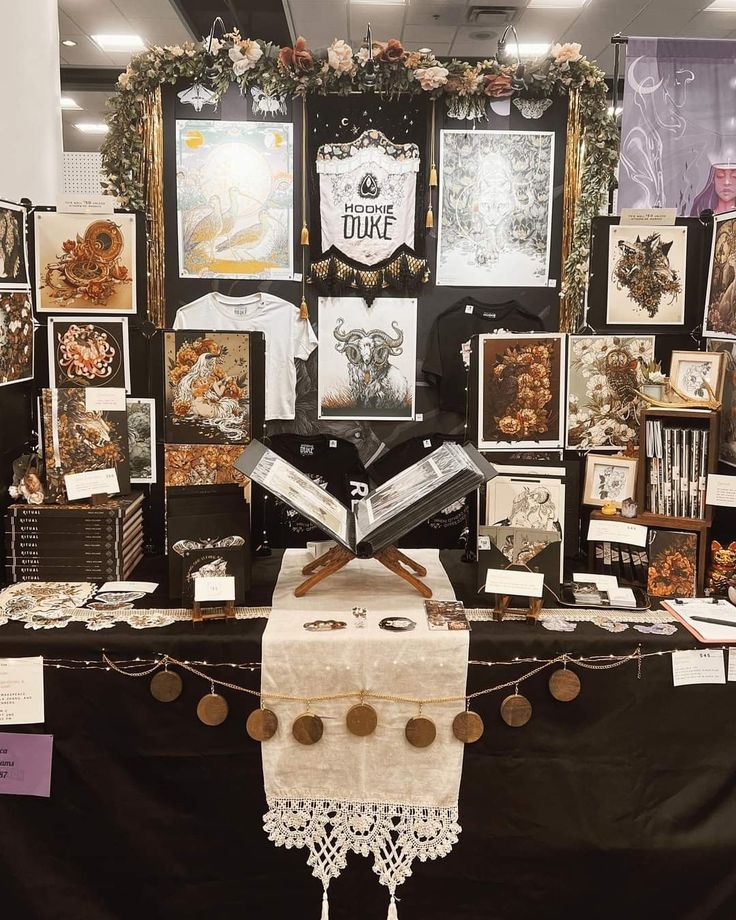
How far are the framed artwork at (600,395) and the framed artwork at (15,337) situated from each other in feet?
A: 5.50

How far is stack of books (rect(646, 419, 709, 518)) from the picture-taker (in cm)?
223

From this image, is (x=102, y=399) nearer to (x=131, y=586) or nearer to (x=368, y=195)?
(x=131, y=586)

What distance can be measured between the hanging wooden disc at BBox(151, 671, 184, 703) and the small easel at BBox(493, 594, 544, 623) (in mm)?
801

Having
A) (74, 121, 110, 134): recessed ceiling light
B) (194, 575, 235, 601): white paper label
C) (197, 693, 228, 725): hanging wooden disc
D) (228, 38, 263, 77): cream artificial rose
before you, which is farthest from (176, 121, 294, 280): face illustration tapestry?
(74, 121, 110, 134): recessed ceiling light

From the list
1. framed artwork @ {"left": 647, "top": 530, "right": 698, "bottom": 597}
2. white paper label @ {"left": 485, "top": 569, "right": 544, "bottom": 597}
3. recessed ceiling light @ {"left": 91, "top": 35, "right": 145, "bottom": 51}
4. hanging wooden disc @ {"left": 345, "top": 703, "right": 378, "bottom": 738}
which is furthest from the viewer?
recessed ceiling light @ {"left": 91, "top": 35, "right": 145, "bottom": 51}

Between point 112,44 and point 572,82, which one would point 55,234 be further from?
point 112,44

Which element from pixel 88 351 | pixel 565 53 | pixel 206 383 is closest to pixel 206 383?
pixel 206 383

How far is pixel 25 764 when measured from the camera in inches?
74.4

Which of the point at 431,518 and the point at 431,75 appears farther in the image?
the point at 431,75

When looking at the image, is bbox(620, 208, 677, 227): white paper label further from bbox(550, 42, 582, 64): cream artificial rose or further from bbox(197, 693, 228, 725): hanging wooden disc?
bbox(197, 693, 228, 725): hanging wooden disc

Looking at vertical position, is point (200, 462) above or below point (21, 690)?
above

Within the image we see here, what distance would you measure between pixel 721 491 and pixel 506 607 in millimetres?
698

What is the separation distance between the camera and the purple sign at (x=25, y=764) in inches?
74.3

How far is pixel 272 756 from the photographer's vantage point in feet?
6.14
